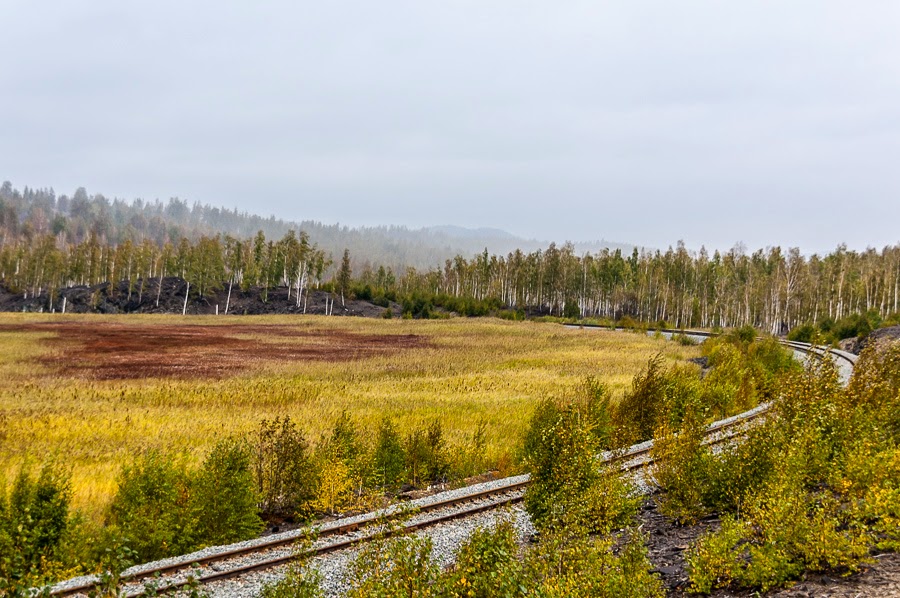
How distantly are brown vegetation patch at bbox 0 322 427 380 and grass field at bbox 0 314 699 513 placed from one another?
168 mm

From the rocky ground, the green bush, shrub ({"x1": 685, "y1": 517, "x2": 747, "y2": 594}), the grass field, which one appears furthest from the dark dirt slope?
shrub ({"x1": 685, "y1": 517, "x2": 747, "y2": 594})

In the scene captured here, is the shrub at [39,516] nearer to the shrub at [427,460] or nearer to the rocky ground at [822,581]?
the shrub at [427,460]

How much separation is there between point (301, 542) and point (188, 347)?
4840cm

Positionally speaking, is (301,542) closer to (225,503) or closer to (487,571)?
(225,503)

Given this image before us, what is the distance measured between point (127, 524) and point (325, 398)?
19266mm

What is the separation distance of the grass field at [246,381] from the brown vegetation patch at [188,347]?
168mm

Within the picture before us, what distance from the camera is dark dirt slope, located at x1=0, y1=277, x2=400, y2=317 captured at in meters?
110

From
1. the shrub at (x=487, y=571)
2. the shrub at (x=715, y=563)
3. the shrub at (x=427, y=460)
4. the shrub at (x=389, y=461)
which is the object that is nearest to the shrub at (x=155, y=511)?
the shrub at (x=389, y=461)

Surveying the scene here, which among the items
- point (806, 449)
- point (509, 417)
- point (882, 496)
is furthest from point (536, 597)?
point (509, 417)

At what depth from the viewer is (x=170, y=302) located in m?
112

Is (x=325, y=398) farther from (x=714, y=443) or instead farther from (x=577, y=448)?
(x=577, y=448)

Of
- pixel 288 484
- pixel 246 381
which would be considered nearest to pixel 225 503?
pixel 288 484

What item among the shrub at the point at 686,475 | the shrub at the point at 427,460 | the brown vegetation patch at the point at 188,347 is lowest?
the brown vegetation patch at the point at 188,347

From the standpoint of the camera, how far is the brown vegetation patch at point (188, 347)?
1603 inches
